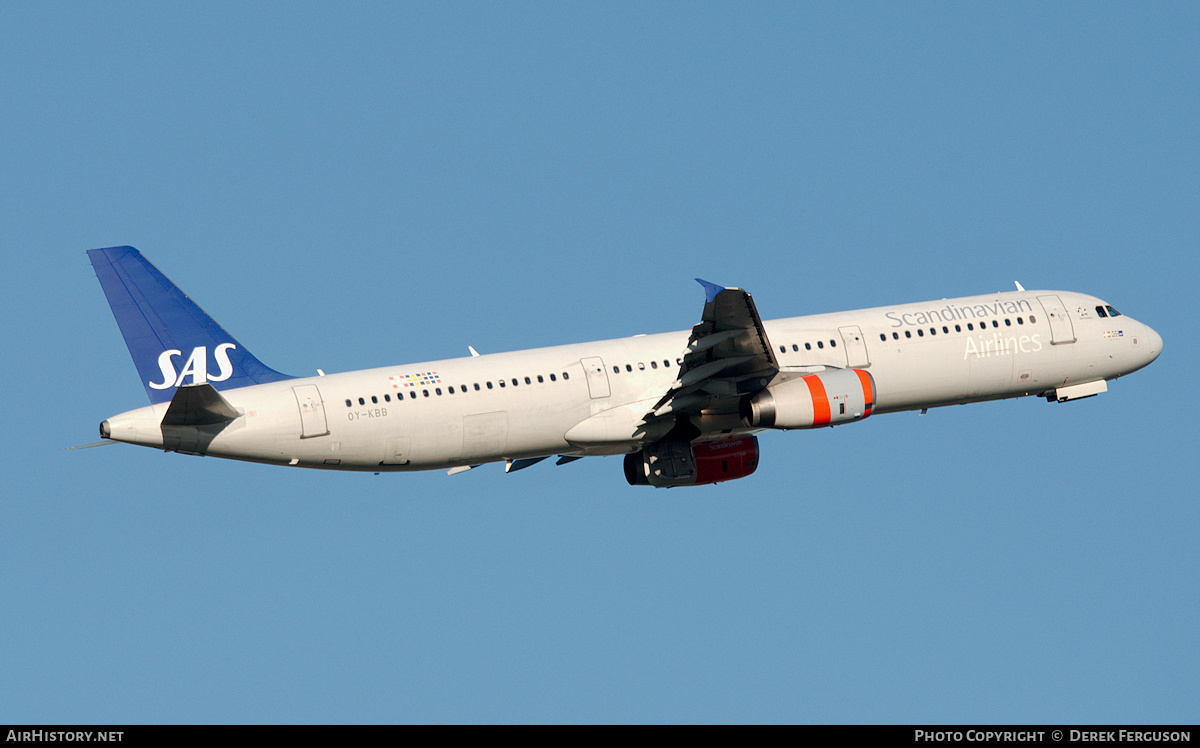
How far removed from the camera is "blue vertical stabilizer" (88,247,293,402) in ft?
126

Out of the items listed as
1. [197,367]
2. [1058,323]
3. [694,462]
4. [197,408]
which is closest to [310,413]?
[197,408]

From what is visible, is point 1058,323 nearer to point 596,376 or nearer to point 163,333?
point 596,376

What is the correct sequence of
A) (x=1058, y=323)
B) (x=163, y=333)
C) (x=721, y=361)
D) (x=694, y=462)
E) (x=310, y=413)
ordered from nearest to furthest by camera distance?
(x=310, y=413)
(x=163, y=333)
(x=721, y=361)
(x=694, y=462)
(x=1058, y=323)

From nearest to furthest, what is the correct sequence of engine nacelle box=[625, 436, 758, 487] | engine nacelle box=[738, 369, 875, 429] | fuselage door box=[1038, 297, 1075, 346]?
1. engine nacelle box=[738, 369, 875, 429]
2. engine nacelle box=[625, 436, 758, 487]
3. fuselage door box=[1038, 297, 1075, 346]

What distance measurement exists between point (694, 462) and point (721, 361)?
15.1 ft

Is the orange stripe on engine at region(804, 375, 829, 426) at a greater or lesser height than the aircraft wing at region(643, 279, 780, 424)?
lesser

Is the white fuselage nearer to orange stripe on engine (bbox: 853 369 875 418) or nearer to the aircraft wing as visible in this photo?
the aircraft wing

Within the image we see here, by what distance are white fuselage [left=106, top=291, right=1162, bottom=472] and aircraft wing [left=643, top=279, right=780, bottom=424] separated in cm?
76

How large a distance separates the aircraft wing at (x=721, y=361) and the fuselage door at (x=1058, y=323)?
10.6 meters

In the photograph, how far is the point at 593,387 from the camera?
41531mm

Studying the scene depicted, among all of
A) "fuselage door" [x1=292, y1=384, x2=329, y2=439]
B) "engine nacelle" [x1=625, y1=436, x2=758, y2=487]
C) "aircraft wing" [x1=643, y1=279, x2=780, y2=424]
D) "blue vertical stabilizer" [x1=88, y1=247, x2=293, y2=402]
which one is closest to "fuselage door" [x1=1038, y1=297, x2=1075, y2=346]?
"aircraft wing" [x1=643, y1=279, x2=780, y2=424]

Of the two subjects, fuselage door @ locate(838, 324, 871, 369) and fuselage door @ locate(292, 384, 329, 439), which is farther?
fuselage door @ locate(838, 324, 871, 369)

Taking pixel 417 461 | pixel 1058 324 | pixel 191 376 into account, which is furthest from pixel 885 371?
pixel 191 376
